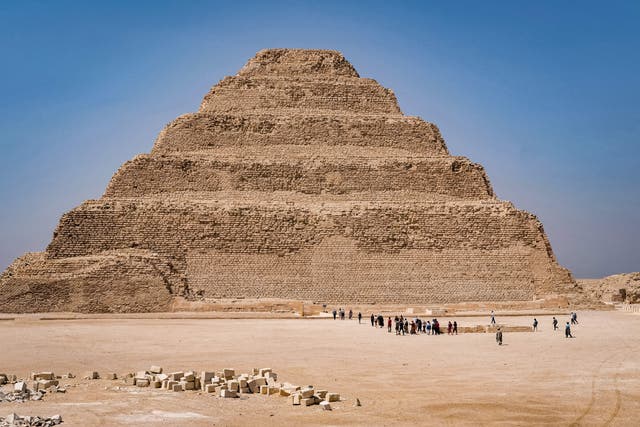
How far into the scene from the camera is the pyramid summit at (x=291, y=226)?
42.1m

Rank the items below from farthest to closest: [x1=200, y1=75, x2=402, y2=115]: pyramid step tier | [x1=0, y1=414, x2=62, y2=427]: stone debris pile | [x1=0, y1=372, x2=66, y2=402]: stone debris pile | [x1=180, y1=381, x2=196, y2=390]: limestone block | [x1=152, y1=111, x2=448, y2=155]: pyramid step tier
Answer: [x1=200, y1=75, x2=402, y2=115]: pyramid step tier < [x1=152, y1=111, x2=448, y2=155]: pyramid step tier < [x1=180, y1=381, x2=196, y2=390]: limestone block < [x1=0, y1=372, x2=66, y2=402]: stone debris pile < [x1=0, y1=414, x2=62, y2=427]: stone debris pile

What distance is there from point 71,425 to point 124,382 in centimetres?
369

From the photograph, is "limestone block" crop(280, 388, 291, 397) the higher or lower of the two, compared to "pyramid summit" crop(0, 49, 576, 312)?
lower

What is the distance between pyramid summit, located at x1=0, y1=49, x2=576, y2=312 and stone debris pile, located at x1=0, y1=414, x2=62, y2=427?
28235 mm

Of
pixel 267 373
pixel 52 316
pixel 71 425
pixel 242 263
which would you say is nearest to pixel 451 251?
pixel 242 263

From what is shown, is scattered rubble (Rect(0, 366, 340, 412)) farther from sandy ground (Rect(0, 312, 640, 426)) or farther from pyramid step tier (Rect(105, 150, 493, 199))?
pyramid step tier (Rect(105, 150, 493, 199))

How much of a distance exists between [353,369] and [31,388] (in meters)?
6.42

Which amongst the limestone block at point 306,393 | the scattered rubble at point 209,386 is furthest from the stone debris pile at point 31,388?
the limestone block at point 306,393

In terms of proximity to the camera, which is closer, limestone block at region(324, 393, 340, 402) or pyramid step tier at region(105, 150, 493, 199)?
limestone block at region(324, 393, 340, 402)

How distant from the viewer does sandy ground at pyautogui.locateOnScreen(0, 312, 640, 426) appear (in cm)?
1298

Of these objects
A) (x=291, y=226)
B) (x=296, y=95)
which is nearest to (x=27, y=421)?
(x=291, y=226)

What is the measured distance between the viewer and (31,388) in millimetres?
14766

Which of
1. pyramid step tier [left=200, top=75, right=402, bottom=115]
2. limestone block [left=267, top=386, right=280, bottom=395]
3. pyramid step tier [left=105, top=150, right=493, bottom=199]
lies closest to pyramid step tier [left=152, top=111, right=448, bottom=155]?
pyramid step tier [left=105, top=150, right=493, bottom=199]

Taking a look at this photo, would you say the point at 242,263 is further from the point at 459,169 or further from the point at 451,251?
the point at 459,169
